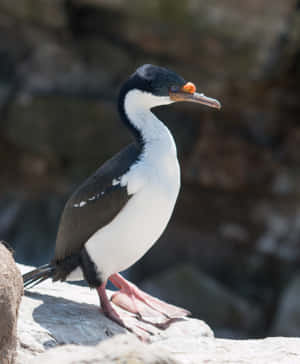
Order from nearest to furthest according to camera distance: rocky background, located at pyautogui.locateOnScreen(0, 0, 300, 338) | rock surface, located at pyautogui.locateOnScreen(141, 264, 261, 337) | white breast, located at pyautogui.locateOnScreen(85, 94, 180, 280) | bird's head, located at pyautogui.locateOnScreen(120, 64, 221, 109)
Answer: white breast, located at pyautogui.locateOnScreen(85, 94, 180, 280)
bird's head, located at pyautogui.locateOnScreen(120, 64, 221, 109)
rocky background, located at pyautogui.locateOnScreen(0, 0, 300, 338)
rock surface, located at pyautogui.locateOnScreen(141, 264, 261, 337)

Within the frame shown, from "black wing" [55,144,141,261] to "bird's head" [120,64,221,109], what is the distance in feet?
1.10

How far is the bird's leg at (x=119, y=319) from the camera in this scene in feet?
12.1

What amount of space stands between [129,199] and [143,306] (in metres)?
0.88

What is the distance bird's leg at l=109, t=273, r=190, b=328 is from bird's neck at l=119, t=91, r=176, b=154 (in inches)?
40.5

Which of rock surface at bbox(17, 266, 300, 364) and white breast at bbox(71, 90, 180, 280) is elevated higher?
white breast at bbox(71, 90, 180, 280)

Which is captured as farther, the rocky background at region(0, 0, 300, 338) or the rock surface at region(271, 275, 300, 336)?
the rocky background at region(0, 0, 300, 338)

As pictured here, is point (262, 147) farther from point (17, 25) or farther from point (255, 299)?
point (17, 25)

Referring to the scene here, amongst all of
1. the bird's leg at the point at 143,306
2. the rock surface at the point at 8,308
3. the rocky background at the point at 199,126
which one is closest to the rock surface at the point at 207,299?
the rocky background at the point at 199,126

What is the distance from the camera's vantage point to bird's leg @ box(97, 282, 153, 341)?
12.1 ft

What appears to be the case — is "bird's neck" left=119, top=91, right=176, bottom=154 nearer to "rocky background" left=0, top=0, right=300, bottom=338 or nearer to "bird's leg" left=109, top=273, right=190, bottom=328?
"bird's leg" left=109, top=273, right=190, bottom=328

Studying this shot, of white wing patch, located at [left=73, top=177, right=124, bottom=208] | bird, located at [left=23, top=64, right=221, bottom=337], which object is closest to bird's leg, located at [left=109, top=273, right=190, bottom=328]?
bird, located at [left=23, top=64, right=221, bottom=337]

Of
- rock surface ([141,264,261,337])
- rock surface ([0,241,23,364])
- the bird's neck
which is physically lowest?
rock surface ([141,264,261,337])

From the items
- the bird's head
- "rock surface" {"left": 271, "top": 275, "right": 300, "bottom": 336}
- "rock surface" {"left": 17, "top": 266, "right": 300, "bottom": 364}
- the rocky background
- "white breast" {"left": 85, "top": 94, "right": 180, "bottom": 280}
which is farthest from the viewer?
the rocky background

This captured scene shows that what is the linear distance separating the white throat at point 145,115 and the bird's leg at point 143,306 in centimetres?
106
